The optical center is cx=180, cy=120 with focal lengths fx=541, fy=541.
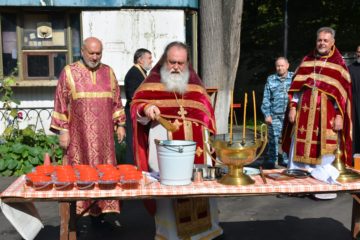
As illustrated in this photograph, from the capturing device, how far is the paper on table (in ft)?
11.2

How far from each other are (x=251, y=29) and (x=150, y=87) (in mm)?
16158

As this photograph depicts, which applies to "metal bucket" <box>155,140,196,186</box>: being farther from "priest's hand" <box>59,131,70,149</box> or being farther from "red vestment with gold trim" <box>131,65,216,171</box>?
"priest's hand" <box>59,131,70,149</box>

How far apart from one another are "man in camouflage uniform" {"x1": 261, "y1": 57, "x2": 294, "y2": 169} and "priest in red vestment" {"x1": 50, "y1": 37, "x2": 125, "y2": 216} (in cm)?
297

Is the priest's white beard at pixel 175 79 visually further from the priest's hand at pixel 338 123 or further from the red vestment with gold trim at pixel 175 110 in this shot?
the priest's hand at pixel 338 123

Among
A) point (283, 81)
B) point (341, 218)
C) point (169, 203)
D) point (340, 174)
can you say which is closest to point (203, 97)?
point (169, 203)

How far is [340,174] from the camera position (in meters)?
3.64

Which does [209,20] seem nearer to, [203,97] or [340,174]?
[203,97]

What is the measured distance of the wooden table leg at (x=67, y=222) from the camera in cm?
375

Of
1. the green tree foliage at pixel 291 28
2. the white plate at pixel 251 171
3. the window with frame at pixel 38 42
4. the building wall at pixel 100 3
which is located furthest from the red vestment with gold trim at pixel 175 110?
the green tree foliage at pixel 291 28

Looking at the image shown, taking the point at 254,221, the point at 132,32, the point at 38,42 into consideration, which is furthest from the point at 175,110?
the point at 38,42

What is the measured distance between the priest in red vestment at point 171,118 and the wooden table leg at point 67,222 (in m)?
0.73

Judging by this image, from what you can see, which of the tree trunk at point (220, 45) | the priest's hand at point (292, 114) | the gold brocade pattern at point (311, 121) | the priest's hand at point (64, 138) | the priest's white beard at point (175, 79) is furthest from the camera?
the tree trunk at point (220, 45)

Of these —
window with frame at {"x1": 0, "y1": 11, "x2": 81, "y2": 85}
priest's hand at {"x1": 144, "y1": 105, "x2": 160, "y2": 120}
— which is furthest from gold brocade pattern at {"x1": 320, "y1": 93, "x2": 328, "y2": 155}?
window with frame at {"x1": 0, "y1": 11, "x2": 81, "y2": 85}

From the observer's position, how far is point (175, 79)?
4129 mm
